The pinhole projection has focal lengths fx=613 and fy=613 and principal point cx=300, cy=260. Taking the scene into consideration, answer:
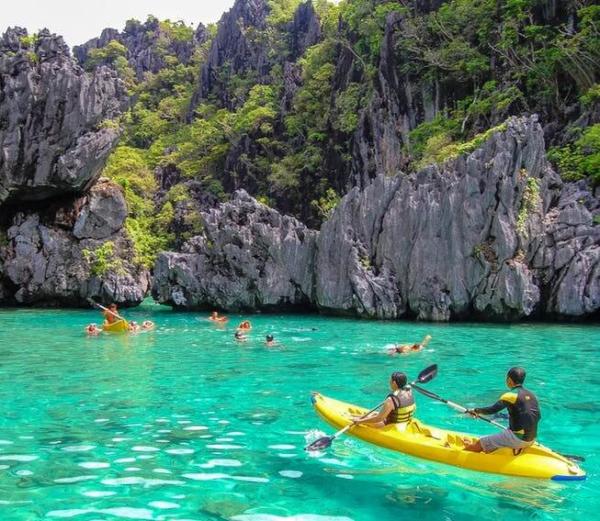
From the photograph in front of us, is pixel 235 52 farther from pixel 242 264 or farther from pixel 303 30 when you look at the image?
pixel 242 264

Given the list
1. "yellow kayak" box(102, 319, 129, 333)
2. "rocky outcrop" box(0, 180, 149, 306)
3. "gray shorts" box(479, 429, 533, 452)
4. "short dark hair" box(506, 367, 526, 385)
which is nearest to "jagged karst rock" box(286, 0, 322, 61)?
"rocky outcrop" box(0, 180, 149, 306)

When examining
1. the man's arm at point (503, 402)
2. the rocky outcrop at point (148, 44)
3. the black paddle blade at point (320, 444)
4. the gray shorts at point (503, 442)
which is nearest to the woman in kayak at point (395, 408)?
the black paddle blade at point (320, 444)

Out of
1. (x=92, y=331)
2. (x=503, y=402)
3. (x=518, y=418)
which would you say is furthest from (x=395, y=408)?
(x=92, y=331)

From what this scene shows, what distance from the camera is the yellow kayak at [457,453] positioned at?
366 inches

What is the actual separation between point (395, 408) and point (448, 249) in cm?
2514

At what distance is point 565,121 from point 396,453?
3970cm

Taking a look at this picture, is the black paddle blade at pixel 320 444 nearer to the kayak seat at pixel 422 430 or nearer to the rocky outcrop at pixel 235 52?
the kayak seat at pixel 422 430

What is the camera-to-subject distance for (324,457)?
10.5 m

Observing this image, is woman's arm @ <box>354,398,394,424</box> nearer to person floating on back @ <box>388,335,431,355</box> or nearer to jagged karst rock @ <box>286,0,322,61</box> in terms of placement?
person floating on back @ <box>388,335,431,355</box>

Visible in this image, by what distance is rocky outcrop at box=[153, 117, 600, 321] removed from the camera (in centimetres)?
3325

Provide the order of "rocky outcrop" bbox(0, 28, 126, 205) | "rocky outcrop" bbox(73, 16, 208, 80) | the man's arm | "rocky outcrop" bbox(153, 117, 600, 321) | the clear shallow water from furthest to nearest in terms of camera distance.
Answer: "rocky outcrop" bbox(73, 16, 208, 80) → "rocky outcrop" bbox(0, 28, 126, 205) → "rocky outcrop" bbox(153, 117, 600, 321) → the man's arm → the clear shallow water

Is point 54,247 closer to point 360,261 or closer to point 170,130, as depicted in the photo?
point 360,261

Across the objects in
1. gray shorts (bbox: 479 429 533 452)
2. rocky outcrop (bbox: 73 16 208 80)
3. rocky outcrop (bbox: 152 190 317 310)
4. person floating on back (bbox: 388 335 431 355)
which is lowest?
gray shorts (bbox: 479 429 533 452)

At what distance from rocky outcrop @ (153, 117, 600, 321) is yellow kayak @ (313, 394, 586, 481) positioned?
76.7 feet
